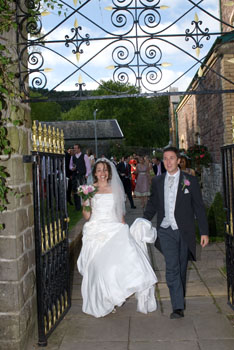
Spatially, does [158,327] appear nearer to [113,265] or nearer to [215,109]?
[113,265]

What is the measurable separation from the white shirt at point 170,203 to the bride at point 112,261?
32 cm

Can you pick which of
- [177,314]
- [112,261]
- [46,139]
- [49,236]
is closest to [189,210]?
[112,261]

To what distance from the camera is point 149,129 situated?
69.8 meters

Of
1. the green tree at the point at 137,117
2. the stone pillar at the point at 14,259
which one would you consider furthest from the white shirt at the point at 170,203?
the green tree at the point at 137,117

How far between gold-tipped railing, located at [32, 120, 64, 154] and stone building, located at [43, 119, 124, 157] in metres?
43.6

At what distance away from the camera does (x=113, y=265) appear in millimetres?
5094

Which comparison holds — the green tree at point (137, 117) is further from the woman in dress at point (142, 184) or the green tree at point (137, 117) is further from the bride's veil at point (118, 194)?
the bride's veil at point (118, 194)

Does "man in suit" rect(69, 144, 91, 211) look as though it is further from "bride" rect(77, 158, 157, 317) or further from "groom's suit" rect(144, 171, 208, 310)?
"groom's suit" rect(144, 171, 208, 310)

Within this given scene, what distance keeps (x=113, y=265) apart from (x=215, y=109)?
7.83 meters

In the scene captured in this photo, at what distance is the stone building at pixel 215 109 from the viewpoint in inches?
388

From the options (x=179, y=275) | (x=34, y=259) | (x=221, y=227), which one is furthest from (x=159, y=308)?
(x=221, y=227)

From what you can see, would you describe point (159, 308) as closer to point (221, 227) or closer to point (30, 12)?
point (30, 12)

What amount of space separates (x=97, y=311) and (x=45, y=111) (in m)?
65.5

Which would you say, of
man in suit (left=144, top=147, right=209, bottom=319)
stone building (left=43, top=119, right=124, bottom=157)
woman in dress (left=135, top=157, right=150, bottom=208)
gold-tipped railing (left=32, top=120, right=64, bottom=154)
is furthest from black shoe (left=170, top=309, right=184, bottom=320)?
stone building (left=43, top=119, right=124, bottom=157)
